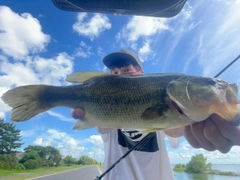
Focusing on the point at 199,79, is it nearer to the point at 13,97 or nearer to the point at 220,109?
the point at 220,109

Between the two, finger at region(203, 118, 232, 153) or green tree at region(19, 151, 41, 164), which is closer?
finger at region(203, 118, 232, 153)

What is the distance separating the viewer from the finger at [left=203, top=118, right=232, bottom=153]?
147 cm

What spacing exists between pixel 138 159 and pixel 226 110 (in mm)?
1673

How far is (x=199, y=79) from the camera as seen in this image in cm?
158

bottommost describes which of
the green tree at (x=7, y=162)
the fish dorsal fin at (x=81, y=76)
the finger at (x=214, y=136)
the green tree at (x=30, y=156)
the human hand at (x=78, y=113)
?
the finger at (x=214, y=136)

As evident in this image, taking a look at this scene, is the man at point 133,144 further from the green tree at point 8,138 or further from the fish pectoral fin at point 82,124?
the green tree at point 8,138

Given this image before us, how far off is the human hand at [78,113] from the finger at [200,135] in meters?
0.89

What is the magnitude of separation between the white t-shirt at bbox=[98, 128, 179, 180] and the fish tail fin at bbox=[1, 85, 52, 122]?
1309 millimetres

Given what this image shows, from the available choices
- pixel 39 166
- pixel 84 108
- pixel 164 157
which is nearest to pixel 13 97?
pixel 84 108

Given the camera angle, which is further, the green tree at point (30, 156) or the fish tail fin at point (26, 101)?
the green tree at point (30, 156)

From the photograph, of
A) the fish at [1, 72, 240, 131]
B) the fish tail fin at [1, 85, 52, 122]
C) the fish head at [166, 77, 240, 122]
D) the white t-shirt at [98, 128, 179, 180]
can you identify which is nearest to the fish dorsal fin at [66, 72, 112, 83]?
the fish at [1, 72, 240, 131]

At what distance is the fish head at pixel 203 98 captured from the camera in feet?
4.27

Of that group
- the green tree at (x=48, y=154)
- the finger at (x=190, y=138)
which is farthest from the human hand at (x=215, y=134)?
the green tree at (x=48, y=154)

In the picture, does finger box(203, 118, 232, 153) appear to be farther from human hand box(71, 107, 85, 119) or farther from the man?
human hand box(71, 107, 85, 119)
